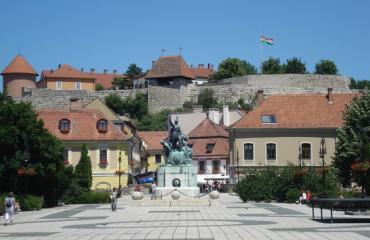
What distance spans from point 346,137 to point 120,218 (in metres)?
27.7

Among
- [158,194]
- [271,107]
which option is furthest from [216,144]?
[158,194]

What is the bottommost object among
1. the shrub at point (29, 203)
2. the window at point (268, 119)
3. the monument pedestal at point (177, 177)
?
the shrub at point (29, 203)

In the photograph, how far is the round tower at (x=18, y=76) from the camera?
141375 millimetres

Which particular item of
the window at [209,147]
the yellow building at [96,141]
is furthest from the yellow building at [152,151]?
the yellow building at [96,141]

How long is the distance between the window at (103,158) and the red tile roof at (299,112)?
11664 millimetres

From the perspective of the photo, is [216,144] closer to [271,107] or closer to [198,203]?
[271,107]

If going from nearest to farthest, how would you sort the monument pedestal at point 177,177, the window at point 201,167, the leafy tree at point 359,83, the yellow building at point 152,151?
1. the monument pedestal at point 177,177
2. the window at point 201,167
3. the yellow building at point 152,151
4. the leafy tree at point 359,83

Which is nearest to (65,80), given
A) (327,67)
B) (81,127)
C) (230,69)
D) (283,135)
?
(230,69)

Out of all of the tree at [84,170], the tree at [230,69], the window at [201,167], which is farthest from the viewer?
the tree at [230,69]

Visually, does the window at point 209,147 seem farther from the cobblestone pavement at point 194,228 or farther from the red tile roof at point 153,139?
the cobblestone pavement at point 194,228

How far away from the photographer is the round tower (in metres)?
141

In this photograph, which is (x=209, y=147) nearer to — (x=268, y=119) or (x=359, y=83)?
(x=268, y=119)

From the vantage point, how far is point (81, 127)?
72500 mm

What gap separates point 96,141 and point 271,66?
94476mm
